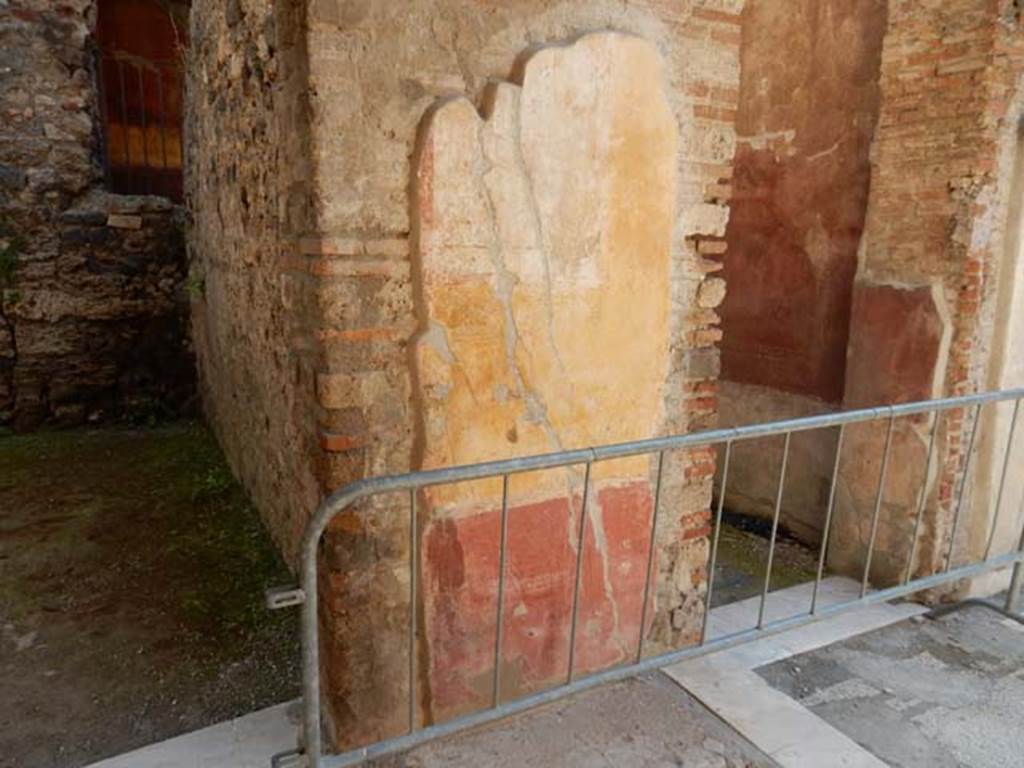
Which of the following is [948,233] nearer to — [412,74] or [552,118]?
[552,118]

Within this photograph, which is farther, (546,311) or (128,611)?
(128,611)

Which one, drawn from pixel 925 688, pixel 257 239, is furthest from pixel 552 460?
pixel 257 239

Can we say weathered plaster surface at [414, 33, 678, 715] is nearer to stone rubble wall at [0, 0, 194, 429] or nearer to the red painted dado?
the red painted dado

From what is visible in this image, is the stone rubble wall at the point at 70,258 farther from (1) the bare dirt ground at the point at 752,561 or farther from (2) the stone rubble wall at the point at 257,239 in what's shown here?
(1) the bare dirt ground at the point at 752,561

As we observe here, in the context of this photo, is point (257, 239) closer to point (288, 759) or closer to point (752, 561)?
point (288, 759)

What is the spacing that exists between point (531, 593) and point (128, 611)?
7.54ft

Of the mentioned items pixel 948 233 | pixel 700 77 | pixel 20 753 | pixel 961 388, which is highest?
pixel 700 77

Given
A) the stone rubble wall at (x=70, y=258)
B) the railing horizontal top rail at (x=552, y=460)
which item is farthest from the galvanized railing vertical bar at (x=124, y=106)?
the railing horizontal top rail at (x=552, y=460)

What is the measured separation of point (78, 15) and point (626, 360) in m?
6.88

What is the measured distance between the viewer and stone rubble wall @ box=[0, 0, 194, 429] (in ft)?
21.0

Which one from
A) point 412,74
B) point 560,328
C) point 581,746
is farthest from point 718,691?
point 412,74

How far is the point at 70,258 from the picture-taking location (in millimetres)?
6664

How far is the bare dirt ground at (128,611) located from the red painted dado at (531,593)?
37.1 inches

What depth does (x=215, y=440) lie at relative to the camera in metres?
6.33
